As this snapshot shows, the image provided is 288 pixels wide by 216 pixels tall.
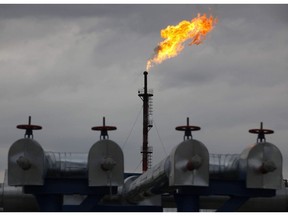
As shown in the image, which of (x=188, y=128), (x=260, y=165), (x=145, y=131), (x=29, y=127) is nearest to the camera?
(x=188, y=128)

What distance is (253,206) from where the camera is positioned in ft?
161

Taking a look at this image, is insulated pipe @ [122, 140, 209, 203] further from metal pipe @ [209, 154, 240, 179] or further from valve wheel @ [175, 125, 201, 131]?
metal pipe @ [209, 154, 240, 179]

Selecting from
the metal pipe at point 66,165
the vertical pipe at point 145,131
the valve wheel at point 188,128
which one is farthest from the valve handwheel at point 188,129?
the vertical pipe at point 145,131

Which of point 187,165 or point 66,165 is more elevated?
point 66,165

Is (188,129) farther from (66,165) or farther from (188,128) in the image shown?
(66,165)

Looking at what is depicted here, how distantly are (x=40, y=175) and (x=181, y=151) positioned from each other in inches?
309

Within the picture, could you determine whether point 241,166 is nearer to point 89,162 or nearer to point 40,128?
point 89,162

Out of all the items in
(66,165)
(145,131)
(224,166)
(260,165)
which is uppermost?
(145,131)

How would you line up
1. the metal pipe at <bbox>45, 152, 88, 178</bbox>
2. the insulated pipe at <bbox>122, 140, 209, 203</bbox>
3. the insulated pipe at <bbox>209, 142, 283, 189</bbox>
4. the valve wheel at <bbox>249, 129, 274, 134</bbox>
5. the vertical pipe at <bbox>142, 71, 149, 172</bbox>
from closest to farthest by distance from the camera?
the insulated pipe at <bbox>122, 140, 209, 203</bbox>
the insulated pipe at <bbox>209, 142, 283, 189</bbox>
the valve wheel at <bbox>249, 129, 274, 134</bbox>
the metal pipe at <bbox>45, 152, 88, 178</bbox>
the vertical pipe at <bbox>142, 71, 149, 172</bbox>

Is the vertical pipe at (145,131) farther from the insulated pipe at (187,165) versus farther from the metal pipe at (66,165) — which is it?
the insulated pipe at (187,165)

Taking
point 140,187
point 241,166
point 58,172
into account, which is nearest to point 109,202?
point 140,187

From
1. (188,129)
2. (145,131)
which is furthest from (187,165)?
(145,131)

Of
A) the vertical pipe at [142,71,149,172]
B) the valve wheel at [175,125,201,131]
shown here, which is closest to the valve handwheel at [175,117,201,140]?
the valve wheel at [175,125,201,131]

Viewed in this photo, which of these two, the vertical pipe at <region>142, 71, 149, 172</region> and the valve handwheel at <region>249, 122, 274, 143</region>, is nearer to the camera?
the valve handwheel at <region>249, 122, 274, 143</region>
